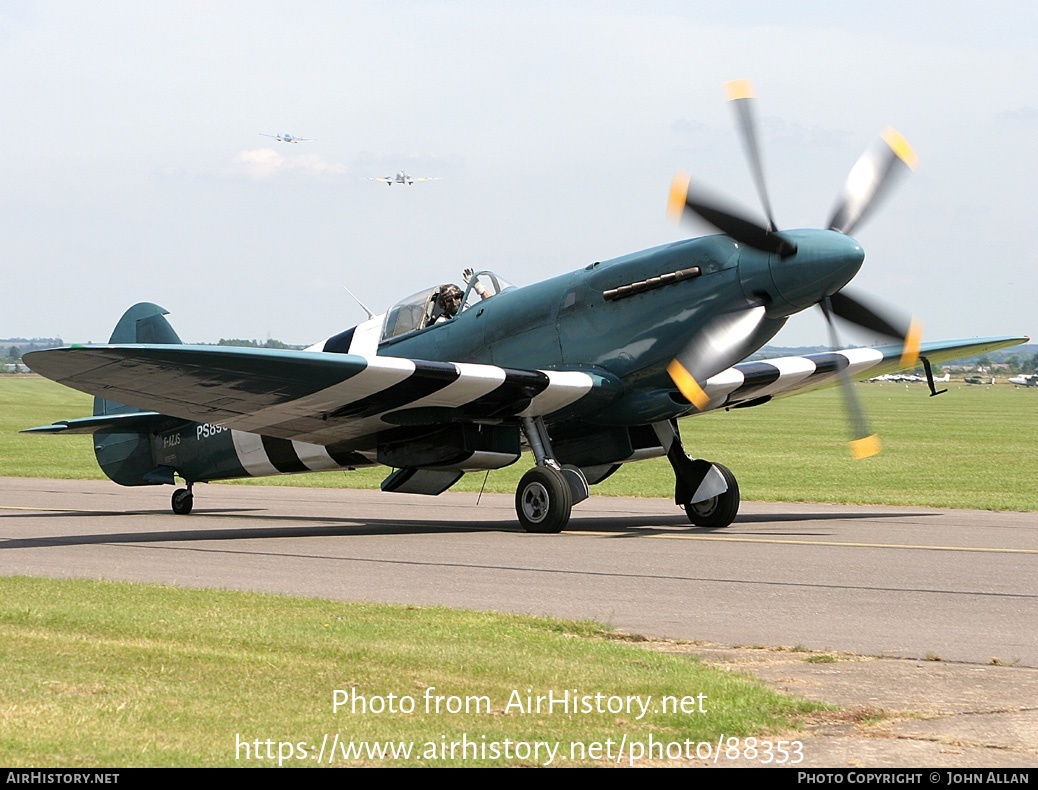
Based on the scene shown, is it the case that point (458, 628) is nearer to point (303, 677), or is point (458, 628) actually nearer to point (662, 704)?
point (303, 677)

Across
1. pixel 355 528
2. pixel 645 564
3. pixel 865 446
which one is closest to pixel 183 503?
pixel 355 528

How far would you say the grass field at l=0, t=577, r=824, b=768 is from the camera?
4969 millimetres

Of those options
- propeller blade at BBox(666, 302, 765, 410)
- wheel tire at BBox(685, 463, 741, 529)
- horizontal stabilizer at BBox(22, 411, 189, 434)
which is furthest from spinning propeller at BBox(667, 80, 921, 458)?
horizontal stabilizer at BBox(22, 411, 189, 434)

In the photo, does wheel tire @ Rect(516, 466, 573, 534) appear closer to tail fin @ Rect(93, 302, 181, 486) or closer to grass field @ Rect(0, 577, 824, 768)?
grass field @ Rect(0, 577, 824, 768)

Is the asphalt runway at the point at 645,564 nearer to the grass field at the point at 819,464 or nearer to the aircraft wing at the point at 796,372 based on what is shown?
the aircraft wing at the point at 796,372

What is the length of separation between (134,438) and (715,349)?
33.2ft

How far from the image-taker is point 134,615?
8219 mm

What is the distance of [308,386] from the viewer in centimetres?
1398

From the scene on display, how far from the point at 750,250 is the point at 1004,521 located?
5.98 metres

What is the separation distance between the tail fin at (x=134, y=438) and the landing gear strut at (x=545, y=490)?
6.89m

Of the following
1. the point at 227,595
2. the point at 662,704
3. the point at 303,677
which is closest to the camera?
the point at 662,704

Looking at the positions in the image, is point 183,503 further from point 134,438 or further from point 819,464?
point 819,464

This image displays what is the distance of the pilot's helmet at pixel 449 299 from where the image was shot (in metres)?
16.3

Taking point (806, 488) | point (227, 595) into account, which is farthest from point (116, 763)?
point (806, 488)
